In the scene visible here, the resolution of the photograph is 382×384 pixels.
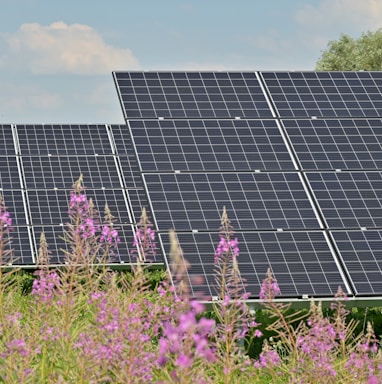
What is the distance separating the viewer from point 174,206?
587 inches

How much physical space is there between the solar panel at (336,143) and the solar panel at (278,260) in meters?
2.32

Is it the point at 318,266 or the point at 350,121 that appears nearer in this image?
Result: the point at 318,266

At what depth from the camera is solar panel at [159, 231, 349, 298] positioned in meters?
13.3

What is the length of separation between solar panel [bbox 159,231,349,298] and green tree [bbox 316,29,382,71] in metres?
39.8

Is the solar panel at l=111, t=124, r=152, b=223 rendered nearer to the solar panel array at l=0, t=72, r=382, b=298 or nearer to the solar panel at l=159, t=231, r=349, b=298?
the solar panel array at l=0, t=72, r=382, b=298

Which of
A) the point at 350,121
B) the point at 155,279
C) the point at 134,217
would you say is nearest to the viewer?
the point at 350,121

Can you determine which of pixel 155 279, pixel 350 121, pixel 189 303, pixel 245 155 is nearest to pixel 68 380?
pixel 189 303

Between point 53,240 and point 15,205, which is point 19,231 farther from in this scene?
point 15,205

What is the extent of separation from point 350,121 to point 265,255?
5.15 meters

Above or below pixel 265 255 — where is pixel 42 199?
above

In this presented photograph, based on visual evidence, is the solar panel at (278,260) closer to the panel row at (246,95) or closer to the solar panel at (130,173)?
the panel row at (246,95)

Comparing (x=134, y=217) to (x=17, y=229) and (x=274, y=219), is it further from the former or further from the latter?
(x=274, y=219)

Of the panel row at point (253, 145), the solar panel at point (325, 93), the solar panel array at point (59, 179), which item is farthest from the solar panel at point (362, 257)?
the solar panel array at point (59, 179)

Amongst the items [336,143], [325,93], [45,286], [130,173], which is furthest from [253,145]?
[130,173]
